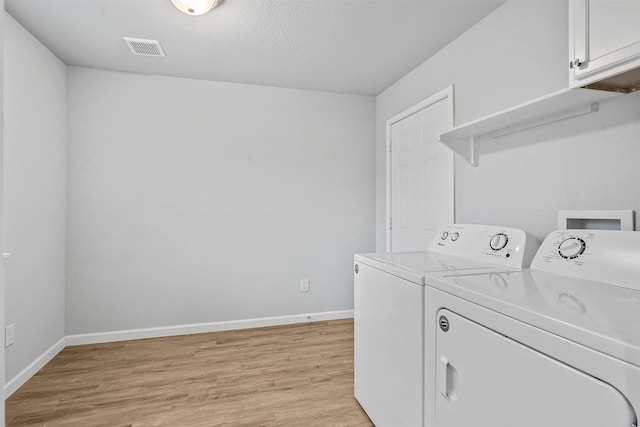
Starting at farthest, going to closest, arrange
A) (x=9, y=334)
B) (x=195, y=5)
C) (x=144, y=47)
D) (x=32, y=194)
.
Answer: (x=144, y=47), (x=32, y=194), (x=9, y=334), (x=195, y=5)

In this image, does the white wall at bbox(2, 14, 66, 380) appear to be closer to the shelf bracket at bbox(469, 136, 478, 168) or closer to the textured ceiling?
the textured ceiling

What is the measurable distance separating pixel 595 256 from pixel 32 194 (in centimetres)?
307

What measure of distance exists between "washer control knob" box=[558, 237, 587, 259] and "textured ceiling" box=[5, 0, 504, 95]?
141 cm

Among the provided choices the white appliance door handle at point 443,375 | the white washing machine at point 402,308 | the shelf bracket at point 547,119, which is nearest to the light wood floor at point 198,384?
the white washing machine at point 402,308

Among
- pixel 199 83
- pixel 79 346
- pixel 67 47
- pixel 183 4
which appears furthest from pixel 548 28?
pixel 79 346

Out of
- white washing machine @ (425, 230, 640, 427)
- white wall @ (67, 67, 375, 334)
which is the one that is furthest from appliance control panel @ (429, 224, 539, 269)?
white wall @ (67, 67, 375, 334)

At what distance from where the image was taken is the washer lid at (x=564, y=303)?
25.7 inches

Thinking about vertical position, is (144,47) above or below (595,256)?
above

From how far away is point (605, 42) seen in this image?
3.49ft

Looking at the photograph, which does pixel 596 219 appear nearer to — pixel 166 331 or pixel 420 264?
pixel 420 264

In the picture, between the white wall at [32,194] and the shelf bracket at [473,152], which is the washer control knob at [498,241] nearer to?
the shelf bracket at [473,152]

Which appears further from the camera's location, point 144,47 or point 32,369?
point 144,47

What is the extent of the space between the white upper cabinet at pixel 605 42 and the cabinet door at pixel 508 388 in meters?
0.95

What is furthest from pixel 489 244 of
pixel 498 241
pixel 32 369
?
pixel 32 369
